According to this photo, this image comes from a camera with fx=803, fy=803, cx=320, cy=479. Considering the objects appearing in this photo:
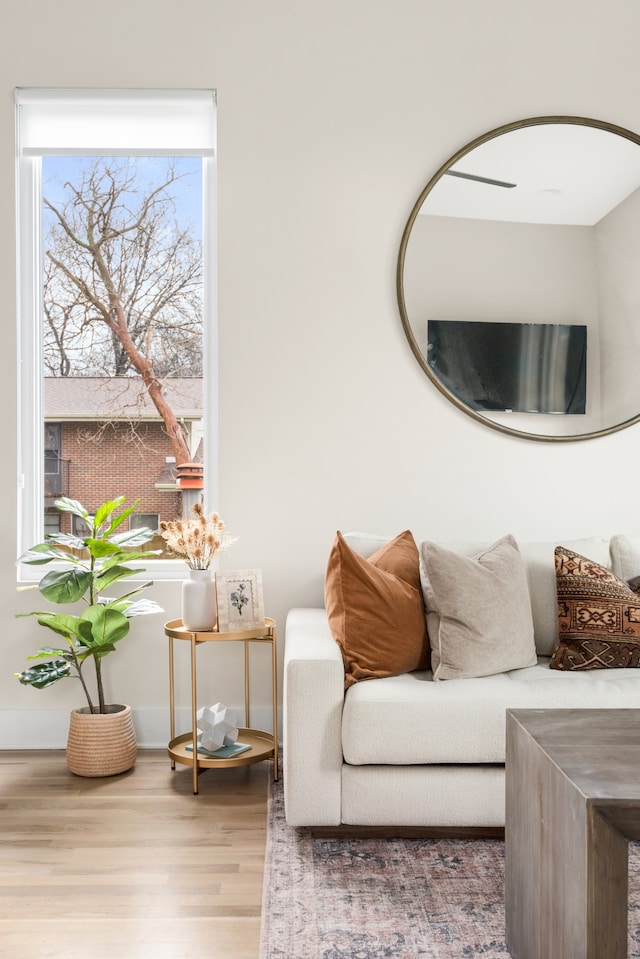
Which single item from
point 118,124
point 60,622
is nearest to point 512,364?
point 118,124

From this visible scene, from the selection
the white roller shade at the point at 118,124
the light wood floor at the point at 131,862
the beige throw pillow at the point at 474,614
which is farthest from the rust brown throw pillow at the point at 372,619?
the white roller shade at the point at 118,124

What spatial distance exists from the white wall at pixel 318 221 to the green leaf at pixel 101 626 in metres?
0.31

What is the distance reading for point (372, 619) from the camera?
2461mm

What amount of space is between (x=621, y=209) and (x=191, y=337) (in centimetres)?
179

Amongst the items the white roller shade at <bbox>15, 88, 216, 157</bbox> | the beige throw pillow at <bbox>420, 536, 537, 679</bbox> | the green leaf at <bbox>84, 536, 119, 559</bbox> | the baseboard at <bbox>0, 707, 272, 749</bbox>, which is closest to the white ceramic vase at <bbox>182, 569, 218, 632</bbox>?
the green leaf at <bbox>84, 536, 119, 559</bbox>

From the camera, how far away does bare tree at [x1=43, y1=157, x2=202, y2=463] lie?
3.24 m

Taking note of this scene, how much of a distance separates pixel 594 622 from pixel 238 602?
1.18 metres

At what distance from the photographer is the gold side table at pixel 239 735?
266 cm

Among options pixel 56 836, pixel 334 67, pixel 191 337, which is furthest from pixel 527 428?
pixel 56 836

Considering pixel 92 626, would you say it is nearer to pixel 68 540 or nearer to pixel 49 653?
pixel 49 653

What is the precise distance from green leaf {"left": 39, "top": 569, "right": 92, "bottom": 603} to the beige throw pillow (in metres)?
1.18

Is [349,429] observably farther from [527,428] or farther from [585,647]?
[585,647]

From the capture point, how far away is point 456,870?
6.87ft

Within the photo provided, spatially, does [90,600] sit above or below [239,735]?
above
